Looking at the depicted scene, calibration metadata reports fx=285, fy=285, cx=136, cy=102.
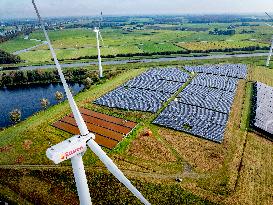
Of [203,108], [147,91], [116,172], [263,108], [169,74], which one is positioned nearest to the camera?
Answer: [116,172]

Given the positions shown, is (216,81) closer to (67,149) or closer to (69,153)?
(69,153)

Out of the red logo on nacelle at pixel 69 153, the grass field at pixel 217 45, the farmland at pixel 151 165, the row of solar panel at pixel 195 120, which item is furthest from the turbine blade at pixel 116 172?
the grass field at pixel 217 45

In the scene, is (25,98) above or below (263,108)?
below

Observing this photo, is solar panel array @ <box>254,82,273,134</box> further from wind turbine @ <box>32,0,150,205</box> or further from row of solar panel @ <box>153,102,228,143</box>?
wind turbine @ <box>32,0,150,205</box>

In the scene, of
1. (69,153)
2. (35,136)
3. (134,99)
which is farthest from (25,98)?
(69,153)

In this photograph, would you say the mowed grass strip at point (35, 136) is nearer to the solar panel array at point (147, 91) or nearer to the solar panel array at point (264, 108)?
the solar panel array at point (147, 91)

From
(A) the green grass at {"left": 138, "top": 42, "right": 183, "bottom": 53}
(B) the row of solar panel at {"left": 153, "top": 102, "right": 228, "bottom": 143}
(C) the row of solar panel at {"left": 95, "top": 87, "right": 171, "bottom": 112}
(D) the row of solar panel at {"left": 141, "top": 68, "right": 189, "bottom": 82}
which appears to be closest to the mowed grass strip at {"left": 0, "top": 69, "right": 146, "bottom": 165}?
(C) the row of solar panel at {"left": 95, "top": 87, "right": 171, "bottom": 112}
